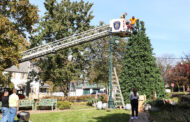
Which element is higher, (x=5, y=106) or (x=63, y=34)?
(x=63, y=34)

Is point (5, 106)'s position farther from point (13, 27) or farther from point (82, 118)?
point (13, 27)

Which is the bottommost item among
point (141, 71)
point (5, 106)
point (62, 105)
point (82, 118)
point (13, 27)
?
point (62, 105)

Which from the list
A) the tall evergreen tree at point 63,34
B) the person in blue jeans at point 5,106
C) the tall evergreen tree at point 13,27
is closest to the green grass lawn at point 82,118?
the person in blue jeans at point 5,106

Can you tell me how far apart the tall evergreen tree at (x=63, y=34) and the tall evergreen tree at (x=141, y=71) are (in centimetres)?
901

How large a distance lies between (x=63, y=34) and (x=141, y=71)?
41.3 feet

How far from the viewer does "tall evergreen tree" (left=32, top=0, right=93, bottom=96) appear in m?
24.1

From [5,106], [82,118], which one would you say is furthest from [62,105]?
[5,106]

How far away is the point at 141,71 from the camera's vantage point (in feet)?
54.6

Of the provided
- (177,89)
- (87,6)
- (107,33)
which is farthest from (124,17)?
(177,89)

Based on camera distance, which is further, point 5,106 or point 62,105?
point 62,105

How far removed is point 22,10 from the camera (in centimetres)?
1455

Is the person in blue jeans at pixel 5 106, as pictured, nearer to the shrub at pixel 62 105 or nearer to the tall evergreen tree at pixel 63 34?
the shrub at pixel 62 105

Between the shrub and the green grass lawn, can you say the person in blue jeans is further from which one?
the shrub

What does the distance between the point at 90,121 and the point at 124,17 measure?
42.4 ft
